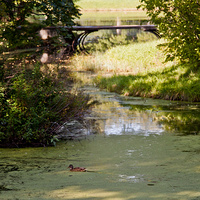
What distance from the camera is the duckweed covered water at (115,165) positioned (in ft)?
13.6

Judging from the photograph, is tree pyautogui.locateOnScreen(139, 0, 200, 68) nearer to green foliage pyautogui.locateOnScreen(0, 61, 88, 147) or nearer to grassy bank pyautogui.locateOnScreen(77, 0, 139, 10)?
green foliage pyautogui.locateOnScreen(0, 61, 88, 147)

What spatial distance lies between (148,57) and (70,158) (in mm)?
9934

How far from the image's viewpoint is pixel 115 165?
514 centimetres

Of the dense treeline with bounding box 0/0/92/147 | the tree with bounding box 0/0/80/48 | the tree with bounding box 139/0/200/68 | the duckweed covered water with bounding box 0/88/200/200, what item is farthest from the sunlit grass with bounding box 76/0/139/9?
the dense treeline with bounding box 0/0/92/147

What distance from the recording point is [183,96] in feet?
34.0

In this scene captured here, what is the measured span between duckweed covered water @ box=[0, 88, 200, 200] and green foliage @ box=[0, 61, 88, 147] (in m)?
0.22

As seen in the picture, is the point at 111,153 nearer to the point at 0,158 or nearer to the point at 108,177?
the point at 108,177

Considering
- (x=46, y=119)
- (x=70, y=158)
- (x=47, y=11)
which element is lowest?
(x=70, y=158)

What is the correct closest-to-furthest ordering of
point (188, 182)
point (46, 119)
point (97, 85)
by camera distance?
point (188, 182) < point (46, 119) < point (97, 85)

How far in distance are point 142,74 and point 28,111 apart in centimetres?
723

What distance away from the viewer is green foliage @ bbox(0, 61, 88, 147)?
5.91 metres

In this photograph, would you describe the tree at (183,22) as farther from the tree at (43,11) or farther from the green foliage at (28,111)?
the green foliage at (28,111)

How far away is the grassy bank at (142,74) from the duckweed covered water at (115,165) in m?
2.25

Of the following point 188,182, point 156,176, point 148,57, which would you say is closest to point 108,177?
point 156,176
